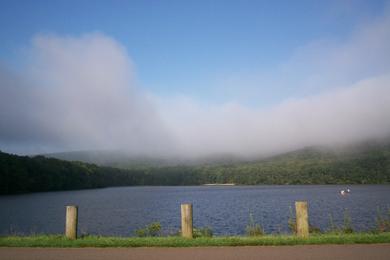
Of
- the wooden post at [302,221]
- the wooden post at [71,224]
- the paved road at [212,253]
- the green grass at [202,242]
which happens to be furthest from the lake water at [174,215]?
the wooden post at [302,221]

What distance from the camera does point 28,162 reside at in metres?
122

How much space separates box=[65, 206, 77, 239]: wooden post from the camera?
1384 cm

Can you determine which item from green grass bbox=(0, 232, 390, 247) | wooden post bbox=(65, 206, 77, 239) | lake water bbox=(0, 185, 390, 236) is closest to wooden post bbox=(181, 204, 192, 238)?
green grass bbox=(0, 232, 390, 247)

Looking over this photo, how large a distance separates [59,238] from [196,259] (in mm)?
5823

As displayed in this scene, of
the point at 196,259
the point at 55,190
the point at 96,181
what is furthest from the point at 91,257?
the point at 96,181

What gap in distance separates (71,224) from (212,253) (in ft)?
18.1

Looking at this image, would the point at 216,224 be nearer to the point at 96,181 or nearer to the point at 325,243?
the point at 325,243

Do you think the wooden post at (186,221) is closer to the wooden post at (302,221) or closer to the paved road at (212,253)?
the paved road at (212,253)

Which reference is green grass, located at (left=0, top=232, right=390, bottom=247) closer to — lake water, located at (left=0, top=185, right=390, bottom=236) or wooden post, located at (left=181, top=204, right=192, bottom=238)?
wooden post, located at (left=181, top=204, right=192, bottom=238)

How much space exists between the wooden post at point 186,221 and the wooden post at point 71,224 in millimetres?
3550

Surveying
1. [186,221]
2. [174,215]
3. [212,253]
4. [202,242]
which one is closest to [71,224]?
[186,221]

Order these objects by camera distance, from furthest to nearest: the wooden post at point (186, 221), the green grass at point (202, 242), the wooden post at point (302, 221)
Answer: the wooden post at point (186, 221) < the wooden post at point (302, 221) < the green grass at point (202, 242)

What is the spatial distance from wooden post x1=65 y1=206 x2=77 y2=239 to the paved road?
75.1 inches

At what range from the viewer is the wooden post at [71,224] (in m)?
13.8
